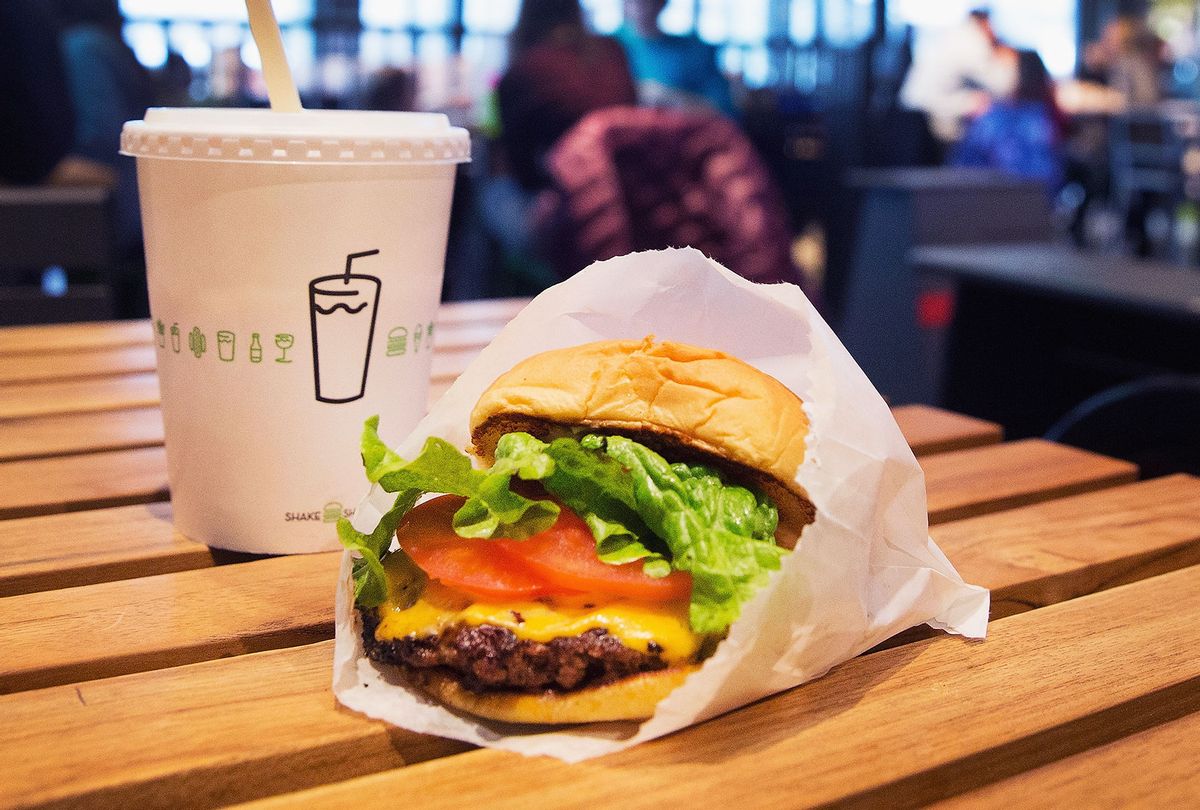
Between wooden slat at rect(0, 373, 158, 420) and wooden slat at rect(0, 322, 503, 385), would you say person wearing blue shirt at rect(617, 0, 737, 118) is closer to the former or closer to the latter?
wooden slat at rect(0, 322, 503, 385)

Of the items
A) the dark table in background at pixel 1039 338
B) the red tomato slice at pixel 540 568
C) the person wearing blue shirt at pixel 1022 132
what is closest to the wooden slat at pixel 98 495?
the red tomato slice at pixel 540 568

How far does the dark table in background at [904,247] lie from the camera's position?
4.66m

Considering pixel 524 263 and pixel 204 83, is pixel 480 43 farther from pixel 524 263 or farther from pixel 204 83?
pixel 524 263

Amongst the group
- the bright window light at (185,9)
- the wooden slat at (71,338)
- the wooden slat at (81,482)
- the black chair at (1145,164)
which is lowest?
the black chair at (1145,164)

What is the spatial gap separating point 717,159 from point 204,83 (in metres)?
4.26

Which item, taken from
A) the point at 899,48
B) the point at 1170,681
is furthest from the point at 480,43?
the point at 1170,681

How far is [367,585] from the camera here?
91cm

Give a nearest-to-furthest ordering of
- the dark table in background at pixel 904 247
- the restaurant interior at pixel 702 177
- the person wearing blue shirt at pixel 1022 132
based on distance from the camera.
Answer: the restaurant interior at pixel 702 177
the dark table in background at pixel 904 247
the person wearing blue shirt at pixel 1022 132

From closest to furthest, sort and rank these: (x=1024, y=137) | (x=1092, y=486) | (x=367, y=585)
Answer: (x=367, y=585) → (x=1092, y=486) → (x=1024, y=137)

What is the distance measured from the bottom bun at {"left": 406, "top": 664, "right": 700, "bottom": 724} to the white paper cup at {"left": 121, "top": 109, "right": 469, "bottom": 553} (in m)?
0.40

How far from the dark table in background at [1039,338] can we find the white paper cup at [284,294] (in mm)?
2377

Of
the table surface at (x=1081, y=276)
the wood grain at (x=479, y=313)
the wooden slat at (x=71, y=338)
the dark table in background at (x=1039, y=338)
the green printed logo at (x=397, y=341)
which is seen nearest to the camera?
the green printed logo at (x=397, y=341)

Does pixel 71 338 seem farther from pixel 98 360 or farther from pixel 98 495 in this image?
pixel 98 495

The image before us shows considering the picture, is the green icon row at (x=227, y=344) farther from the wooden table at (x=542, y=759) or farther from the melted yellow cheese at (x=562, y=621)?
the melted yellow cheese at (x=562, y=621)
